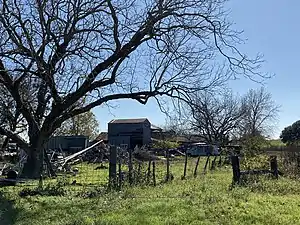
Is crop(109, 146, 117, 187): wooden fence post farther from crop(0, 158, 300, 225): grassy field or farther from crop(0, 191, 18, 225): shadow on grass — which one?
crop(0, 191, 18, 225): shadow on grass

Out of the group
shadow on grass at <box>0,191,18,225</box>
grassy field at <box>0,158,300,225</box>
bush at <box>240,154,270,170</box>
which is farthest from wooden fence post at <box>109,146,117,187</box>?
bush at <box>240,154,270,170</box>

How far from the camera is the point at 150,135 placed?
67812mm

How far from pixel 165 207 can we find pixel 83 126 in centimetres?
6017

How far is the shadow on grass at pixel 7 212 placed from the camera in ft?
31.2

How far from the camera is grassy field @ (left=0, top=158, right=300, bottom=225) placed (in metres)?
8.40

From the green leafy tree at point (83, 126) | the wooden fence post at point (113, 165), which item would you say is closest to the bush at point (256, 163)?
the wooden fence post at point (113, 165)

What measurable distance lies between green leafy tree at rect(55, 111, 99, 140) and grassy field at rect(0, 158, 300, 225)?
47.3 meters

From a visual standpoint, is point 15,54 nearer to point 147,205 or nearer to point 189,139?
point 147,205

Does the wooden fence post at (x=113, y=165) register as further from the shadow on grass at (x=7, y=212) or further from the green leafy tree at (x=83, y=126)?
the green leafy tree at (x=83, y=126)

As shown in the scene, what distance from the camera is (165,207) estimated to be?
369 inches

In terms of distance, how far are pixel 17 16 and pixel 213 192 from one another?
371 inches

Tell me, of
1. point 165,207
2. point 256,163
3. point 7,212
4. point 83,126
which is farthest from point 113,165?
point 83,126

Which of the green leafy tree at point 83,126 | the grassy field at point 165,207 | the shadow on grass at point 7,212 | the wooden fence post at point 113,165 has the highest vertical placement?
the green leafy tree at point 83,126

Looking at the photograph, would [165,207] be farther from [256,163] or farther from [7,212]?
[256,163]
